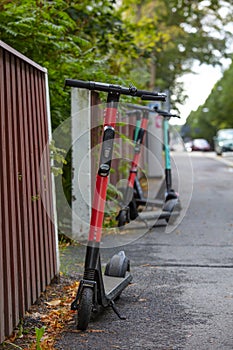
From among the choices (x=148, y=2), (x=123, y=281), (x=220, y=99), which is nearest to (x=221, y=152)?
(x=148, y=2)

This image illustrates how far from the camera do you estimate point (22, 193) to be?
15.8 feet

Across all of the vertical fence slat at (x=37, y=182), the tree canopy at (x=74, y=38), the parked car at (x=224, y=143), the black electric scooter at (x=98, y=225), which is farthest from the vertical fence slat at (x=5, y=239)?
the parked car at (x=224, y=143)

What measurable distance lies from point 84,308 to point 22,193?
96 centimetres

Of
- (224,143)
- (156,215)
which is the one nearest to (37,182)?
(156,215)

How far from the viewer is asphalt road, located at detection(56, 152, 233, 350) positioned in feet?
14.2

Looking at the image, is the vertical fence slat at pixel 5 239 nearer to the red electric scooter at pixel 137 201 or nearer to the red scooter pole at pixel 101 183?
the red scooter pole at pixel 101 183

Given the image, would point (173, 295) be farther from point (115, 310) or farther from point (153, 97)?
point (153, 97)

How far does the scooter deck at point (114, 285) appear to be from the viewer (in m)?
5.02

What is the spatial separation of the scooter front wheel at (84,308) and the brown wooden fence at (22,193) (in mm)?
420

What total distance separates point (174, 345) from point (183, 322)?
0.55 m

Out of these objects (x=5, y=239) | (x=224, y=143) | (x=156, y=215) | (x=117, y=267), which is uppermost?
(x=5, y=239)

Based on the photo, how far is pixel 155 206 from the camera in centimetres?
1043

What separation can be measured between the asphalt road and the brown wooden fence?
50 centimetres

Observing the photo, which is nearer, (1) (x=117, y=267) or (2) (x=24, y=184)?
(2) (x=24, y=184)
